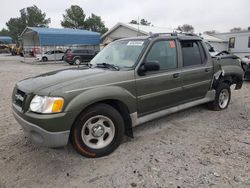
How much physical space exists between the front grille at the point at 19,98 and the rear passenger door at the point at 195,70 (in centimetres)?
282

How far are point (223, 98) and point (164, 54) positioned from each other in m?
2.47

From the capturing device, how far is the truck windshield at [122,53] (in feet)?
13.5

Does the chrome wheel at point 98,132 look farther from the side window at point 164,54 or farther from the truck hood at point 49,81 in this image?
the side window at point 164,54

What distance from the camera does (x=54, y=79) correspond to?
3.56 metres

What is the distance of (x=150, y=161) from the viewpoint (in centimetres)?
349

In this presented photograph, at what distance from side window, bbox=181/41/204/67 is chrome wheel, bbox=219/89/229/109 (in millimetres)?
1294

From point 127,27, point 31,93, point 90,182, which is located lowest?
point 90,182

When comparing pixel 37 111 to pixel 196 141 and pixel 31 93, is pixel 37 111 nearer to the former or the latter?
pixel 31 93

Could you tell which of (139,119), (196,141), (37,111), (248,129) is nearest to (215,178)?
(196,141)

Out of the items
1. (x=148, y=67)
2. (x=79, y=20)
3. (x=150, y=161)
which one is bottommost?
(x=150, y=161)

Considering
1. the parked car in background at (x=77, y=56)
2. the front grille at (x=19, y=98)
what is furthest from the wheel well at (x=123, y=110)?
the parked car in background at (x=77, y=56)

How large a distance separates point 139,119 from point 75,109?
1259mm

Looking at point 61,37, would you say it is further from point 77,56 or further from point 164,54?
point 164,54

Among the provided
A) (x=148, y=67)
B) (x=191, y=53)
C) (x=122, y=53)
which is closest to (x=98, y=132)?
(x=148, y=67)
